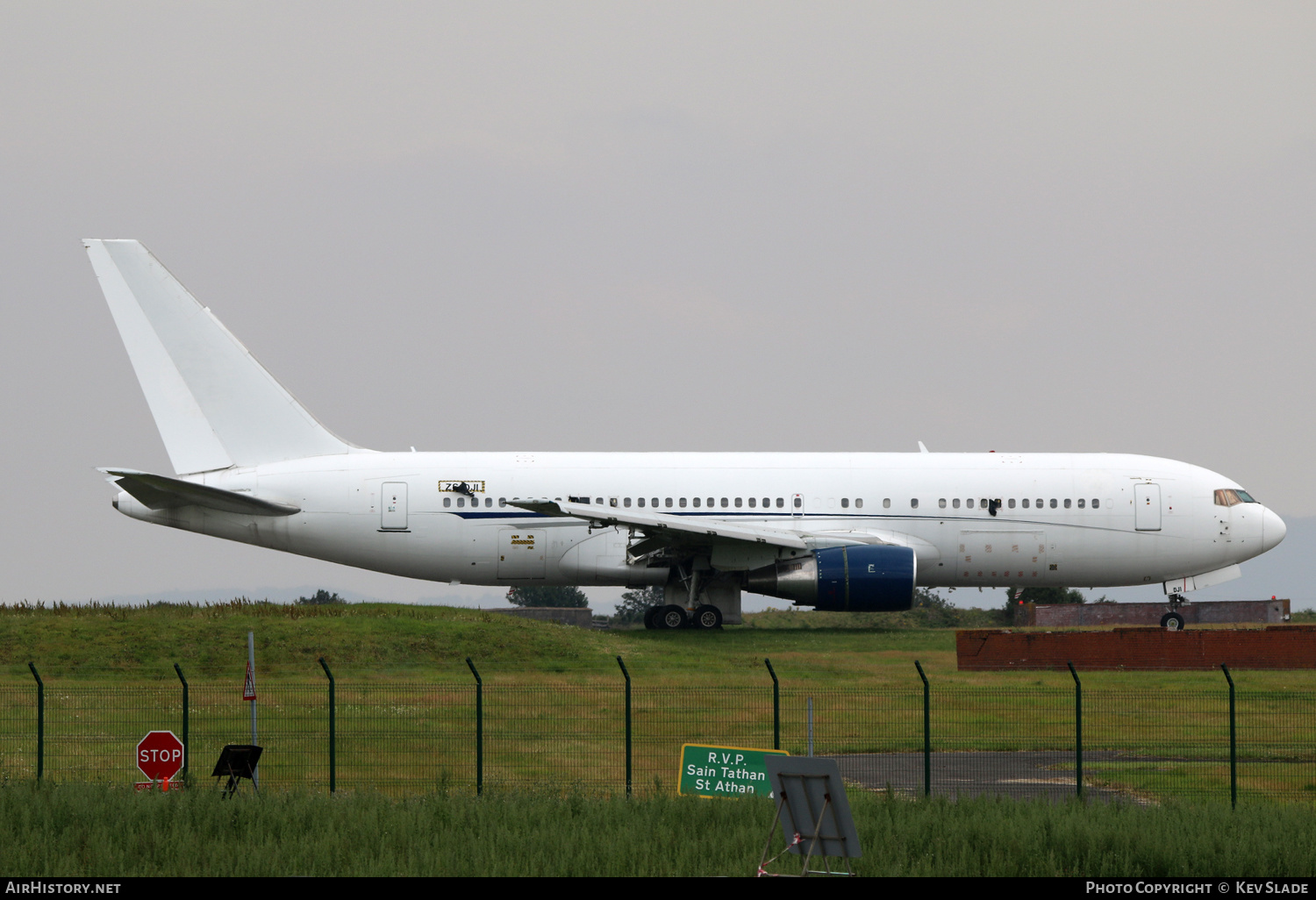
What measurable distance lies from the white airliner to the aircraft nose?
9 centimetres

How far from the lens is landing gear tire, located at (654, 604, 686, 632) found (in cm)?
3150

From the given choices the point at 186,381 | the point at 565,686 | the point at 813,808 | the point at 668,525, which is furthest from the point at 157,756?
the point at 186,381

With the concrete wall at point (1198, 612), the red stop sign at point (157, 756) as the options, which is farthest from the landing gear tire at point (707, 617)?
the red stop sign at point (157, 756)

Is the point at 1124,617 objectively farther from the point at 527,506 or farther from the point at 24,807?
the point at 24,807

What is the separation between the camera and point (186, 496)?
30.5m

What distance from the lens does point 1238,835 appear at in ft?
40.5

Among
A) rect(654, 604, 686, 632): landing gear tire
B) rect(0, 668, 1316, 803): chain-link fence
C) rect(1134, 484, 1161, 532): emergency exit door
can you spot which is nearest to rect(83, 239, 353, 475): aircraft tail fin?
rect(654, 604, 686, 632): landing gear tire

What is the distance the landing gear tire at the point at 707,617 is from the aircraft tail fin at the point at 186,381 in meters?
9.79

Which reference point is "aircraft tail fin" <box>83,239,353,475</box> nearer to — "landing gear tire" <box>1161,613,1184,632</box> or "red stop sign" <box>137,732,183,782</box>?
"red stop sign" <box>137,732,183,782</box>

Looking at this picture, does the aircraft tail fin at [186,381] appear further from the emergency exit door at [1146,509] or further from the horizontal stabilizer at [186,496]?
the emergency exit door at [1146,509]

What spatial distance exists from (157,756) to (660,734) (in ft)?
21.4

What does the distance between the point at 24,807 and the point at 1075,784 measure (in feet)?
37.8
